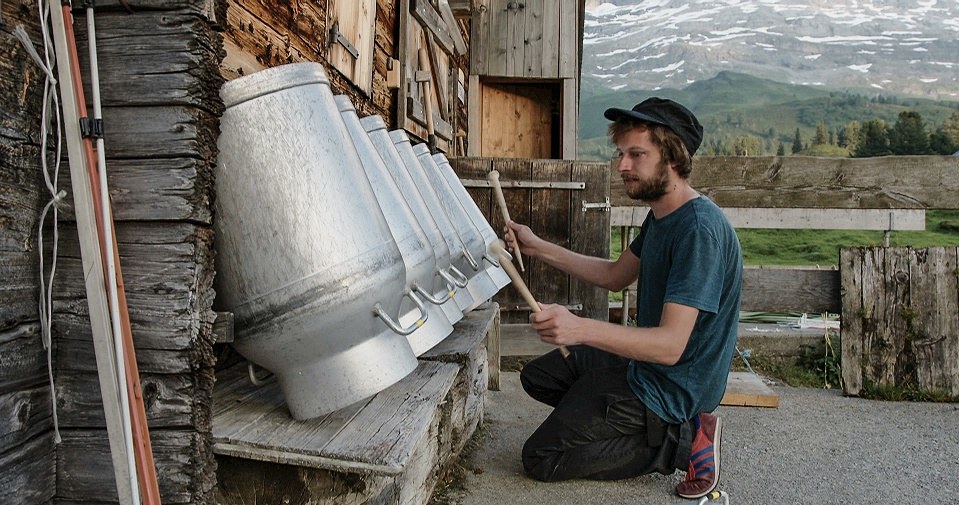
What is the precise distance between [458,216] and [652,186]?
A: 77 cm

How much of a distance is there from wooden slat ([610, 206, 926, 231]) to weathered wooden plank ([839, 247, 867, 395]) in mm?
942

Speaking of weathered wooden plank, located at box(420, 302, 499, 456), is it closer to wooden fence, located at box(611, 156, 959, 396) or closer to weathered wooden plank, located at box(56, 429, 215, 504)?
weathered wooden plank, located at box(56, 429, 215, 504)

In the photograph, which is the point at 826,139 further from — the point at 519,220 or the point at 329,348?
the point at 329,348

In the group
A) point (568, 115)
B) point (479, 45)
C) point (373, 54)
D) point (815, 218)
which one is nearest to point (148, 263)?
point (373, 54)

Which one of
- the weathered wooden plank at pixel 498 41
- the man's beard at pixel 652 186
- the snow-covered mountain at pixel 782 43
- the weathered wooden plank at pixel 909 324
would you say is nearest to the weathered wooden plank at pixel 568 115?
the weathered wooden plank at pixel 498 41

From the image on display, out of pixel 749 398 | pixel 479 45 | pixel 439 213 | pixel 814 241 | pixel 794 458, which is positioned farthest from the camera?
pixel 814 241

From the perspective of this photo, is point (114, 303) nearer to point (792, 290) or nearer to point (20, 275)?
point (20, 275)

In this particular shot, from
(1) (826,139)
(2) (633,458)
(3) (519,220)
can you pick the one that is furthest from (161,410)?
(1) (826,139)

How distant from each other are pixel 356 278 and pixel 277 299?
0.55ft

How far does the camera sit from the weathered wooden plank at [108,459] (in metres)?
1.51

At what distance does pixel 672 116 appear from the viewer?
296 cm

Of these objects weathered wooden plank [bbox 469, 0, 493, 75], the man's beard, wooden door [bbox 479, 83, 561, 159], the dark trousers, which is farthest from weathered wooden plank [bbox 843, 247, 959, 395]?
wooden door [bbox 479, 83, 561, 159]

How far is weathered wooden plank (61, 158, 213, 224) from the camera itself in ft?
4.91

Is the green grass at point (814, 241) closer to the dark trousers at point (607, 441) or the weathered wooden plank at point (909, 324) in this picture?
the weathered wooden plank at point (909, 324)
